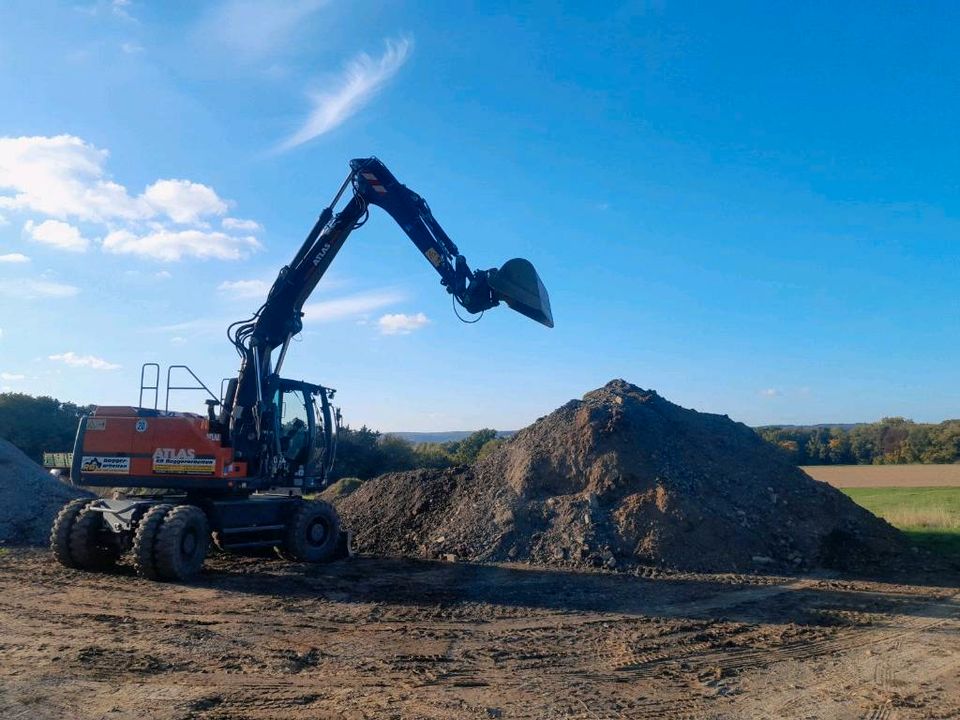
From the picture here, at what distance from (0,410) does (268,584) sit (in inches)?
1271

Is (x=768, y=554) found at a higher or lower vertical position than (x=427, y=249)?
lower

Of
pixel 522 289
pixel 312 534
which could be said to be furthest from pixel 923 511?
pixel 312 534

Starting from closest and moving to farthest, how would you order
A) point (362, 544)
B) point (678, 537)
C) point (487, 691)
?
point (487, 691)
point (678, 537)
point (362, 544)

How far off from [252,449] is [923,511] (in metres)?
18.9

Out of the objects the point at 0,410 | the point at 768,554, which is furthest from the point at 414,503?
the point at 0,410

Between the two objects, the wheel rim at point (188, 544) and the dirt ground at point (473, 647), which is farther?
the wheel rim at point (188, 544)

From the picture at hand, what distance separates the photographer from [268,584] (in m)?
12.0

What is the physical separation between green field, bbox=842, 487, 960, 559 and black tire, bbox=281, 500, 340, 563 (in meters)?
12.0

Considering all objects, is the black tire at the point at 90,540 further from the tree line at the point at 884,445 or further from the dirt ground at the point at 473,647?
the tree line at the point at 884,445

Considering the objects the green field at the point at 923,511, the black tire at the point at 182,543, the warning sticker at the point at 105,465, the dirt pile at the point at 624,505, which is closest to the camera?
the black tire at the point at 182,543

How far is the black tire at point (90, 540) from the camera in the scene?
1252 centimetres

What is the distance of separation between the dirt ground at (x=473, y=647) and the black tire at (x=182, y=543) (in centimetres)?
30

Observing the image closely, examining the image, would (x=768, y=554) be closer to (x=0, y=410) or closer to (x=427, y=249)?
(x=427, y=249)

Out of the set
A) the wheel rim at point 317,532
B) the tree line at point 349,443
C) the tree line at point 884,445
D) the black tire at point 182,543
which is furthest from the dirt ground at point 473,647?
the tree line at point 884,445
